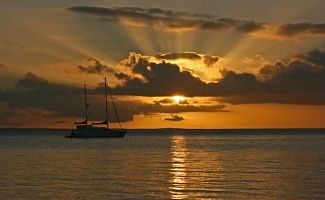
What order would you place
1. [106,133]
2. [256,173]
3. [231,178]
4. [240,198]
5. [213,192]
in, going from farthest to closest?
[106,133] < [256,173] < [231,178] < [213,192] < [240,198]

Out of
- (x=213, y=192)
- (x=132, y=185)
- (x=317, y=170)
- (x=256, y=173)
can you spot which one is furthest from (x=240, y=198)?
(x=317, y=170)

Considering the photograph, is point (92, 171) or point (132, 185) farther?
point (92, 171)

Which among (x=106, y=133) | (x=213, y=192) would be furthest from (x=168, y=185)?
(x=106, y=133)

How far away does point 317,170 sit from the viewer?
217 ft

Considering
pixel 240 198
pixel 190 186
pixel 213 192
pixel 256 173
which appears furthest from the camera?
pixel 256 173

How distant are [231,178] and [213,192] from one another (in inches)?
448

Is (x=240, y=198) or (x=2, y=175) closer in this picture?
(x=240, y=198)

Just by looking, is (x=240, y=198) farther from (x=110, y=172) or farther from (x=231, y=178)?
(x=110, y=172)

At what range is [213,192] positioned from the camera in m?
47.3

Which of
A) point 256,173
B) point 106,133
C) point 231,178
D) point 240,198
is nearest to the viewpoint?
point 240,198

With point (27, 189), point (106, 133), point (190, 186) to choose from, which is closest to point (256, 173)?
point (190, 186)

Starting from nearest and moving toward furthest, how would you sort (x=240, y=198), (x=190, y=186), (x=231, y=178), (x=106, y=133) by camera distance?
(x=240, y=198)
(x=190, y=186)
(x=231, y=178)
(x=106, y=133)

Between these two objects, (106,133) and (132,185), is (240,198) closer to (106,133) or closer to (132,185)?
(132,185)

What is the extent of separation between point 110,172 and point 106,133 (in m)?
121
